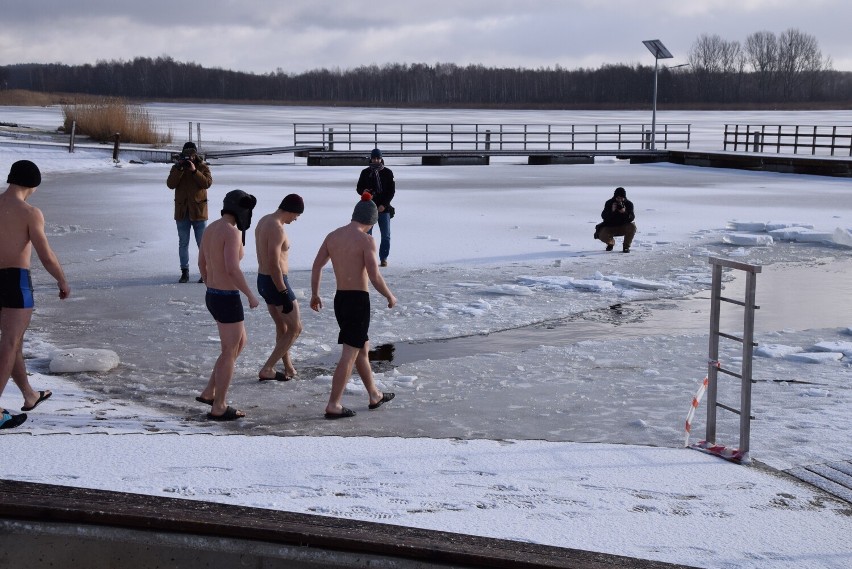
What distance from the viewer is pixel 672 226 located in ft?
59.0

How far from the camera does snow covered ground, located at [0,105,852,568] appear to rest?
15.5ft

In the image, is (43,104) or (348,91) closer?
(43,104)

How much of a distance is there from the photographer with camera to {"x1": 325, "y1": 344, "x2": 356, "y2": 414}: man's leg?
4.89m

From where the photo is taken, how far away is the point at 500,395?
24.1 ft

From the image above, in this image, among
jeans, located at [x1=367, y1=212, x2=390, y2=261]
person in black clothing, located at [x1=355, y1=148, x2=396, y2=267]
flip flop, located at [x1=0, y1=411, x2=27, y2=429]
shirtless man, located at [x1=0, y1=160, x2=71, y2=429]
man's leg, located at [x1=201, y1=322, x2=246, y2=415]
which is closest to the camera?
flip flop, located at [x1=0, y1=411, x2=27, y2=429]

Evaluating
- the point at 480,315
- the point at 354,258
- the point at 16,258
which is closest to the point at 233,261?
the point at 354,258

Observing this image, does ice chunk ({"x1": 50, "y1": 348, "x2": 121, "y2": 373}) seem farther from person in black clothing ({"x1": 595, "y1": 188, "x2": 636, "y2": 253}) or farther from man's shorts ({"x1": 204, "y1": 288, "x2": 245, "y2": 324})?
person in black clothing ({"x1": 595, "y1": 188, "x2": 636, "y2": 253})

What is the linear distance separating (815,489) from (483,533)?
192 centimetres

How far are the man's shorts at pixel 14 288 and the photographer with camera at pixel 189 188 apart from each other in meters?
4.81

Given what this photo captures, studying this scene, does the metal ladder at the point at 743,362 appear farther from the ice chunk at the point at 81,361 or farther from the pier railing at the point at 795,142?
the pier railing at the point at 795,142

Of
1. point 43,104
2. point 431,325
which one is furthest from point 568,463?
point 43,104

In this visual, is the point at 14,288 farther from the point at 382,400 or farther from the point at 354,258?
the point at 382,400

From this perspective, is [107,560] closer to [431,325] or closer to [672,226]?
[431,325]

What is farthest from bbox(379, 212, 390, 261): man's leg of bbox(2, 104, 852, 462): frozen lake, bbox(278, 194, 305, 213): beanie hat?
bbox(278, 194, 305, 213): beanie hat
